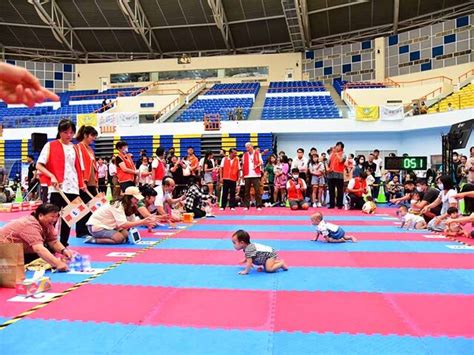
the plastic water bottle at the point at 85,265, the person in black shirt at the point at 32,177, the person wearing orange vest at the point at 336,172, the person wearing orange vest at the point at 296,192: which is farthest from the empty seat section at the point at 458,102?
the plastic water bottle at the point at 85,265

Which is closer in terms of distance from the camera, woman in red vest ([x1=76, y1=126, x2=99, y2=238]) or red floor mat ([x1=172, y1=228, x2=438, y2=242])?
woman in red vest ([x1=76, y1=126, x2=99, y2=238])

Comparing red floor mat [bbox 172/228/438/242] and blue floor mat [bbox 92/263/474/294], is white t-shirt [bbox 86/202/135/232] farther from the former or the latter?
blue floor mat [bbox 92/263/474/294]

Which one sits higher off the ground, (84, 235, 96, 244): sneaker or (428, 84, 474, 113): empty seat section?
(428, 84, 474, 113): empty seat section

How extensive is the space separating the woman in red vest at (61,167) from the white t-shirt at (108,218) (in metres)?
0.76

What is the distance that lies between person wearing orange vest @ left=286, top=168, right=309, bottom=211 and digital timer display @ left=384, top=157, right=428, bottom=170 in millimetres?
3461

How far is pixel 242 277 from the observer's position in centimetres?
546

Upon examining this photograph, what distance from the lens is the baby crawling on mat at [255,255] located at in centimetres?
560

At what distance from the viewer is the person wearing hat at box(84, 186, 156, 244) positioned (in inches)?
305

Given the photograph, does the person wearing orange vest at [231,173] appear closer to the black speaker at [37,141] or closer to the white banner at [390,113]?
the black speaker at [37,141]

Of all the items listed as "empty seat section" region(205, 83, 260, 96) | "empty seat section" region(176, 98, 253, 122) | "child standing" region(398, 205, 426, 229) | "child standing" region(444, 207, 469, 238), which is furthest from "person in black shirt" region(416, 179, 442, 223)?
"empty seat section" region(205, 83, 260, 96)

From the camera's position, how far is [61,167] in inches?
275

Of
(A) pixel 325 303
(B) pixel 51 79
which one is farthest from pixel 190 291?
(B) pixel 51 79

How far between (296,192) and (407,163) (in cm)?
412

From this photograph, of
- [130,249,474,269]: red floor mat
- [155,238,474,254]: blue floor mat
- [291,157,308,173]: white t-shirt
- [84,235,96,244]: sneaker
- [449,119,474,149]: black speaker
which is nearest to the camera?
[130,249,474,269]: red floor mat
